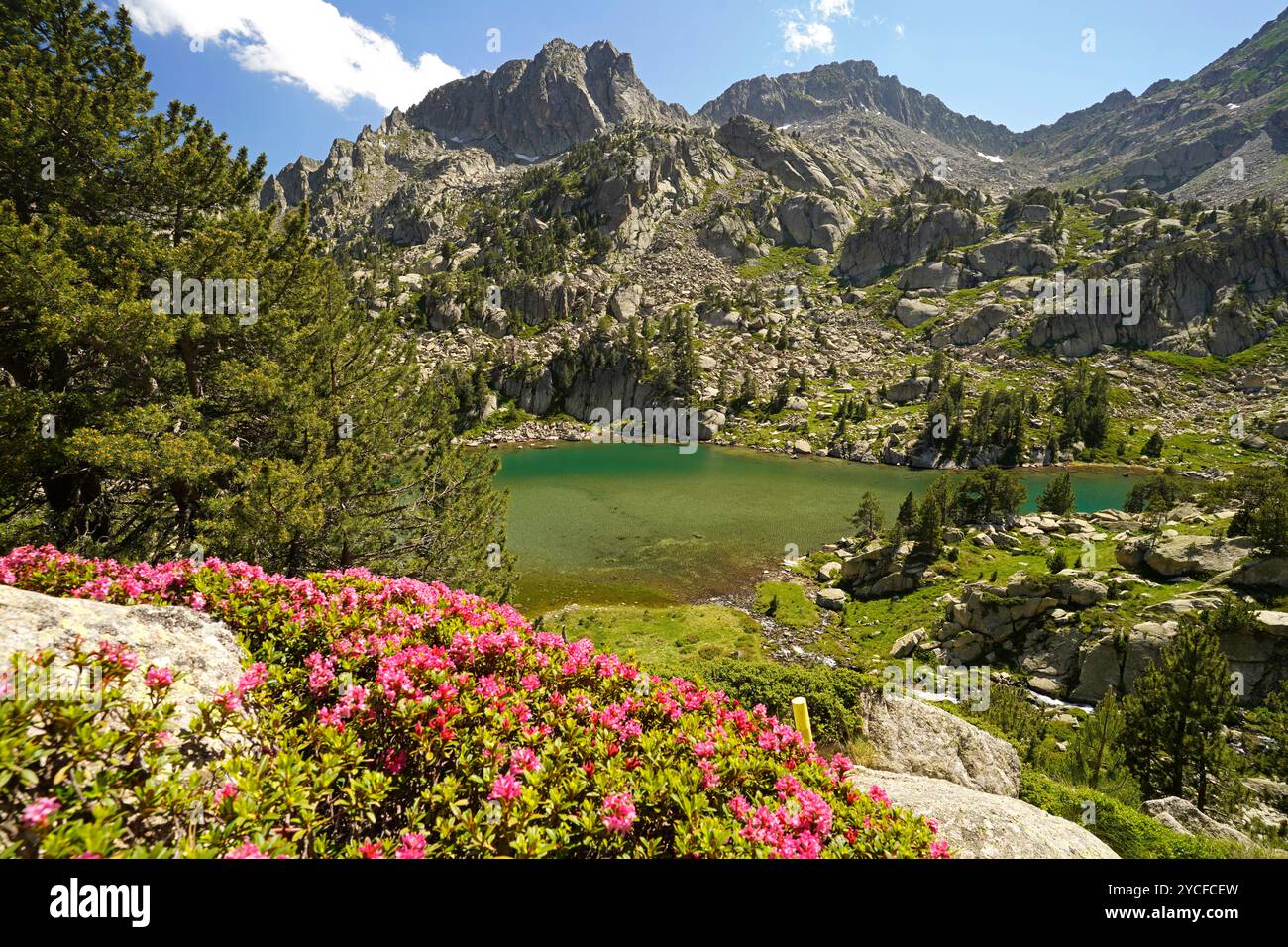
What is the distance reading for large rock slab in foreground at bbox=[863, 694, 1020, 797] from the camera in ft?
40.5

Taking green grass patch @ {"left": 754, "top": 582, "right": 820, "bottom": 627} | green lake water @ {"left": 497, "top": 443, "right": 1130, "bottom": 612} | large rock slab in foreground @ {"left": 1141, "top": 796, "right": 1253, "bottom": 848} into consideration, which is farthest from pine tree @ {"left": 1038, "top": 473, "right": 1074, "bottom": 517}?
large rock slab in foreground @ {"left": 1141, "top": 796, "right": 1253, "bottom": 848}

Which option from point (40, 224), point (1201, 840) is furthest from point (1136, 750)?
point (40, 224)

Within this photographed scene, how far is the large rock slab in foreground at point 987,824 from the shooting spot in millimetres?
8219

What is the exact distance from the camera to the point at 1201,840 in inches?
497

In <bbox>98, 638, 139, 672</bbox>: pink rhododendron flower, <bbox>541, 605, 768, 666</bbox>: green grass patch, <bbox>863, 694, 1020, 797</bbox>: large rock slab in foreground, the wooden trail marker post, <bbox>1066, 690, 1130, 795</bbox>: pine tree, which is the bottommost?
<bbox>541, 605, 768, 666</bbox>: green grass patch

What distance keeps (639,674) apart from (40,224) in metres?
Answer: 16.2

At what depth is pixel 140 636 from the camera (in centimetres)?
567

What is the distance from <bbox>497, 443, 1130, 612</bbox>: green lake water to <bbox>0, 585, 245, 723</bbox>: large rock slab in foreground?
32458 millimetres

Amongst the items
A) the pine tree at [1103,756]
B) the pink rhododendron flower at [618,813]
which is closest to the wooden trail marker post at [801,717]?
the pink rhododendron flower at [618,813]

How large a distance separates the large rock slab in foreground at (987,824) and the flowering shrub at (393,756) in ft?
12.9

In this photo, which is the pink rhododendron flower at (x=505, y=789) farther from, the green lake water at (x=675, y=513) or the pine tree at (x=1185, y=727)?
the green lake water at (x=675, y=513)

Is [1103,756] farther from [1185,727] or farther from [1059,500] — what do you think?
[1059,500]

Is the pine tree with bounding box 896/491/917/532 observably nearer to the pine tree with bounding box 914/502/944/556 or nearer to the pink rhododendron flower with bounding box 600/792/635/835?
the pine tree with bounding box 914/502/944/556
